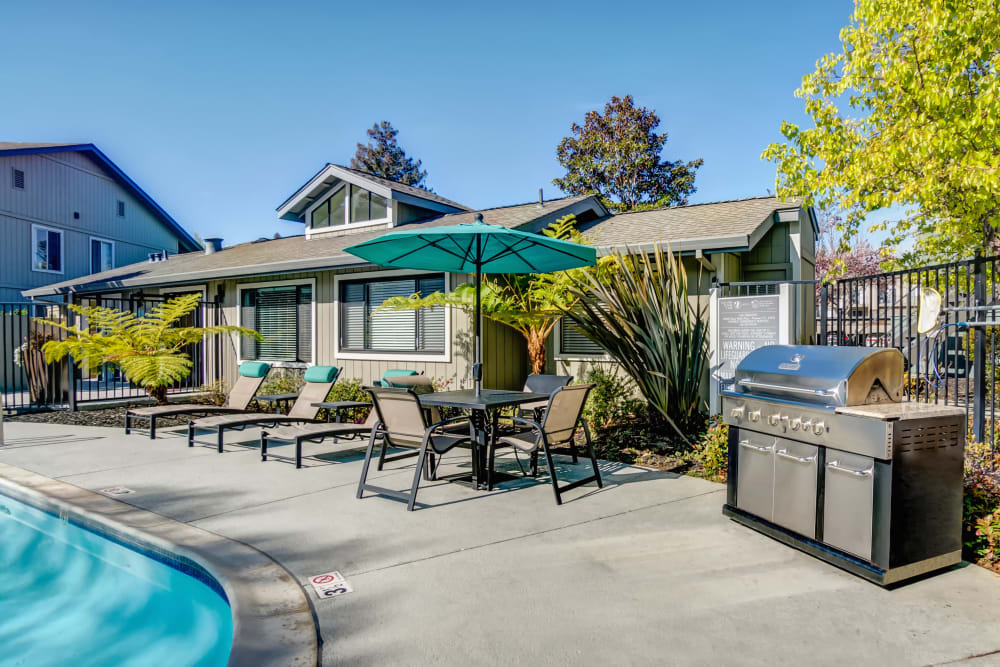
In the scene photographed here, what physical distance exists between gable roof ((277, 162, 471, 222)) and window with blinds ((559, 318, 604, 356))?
481 centimetres

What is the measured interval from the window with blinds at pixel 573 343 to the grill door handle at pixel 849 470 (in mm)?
5907

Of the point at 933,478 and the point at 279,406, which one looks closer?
the point at 933,478

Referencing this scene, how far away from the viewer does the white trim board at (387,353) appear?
9.80 meters

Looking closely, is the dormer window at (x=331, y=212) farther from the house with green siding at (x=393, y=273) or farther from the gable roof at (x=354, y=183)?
the gable roof at (x=354, y=183)

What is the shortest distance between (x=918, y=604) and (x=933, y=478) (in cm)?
69

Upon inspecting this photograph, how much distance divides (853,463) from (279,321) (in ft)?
37.5

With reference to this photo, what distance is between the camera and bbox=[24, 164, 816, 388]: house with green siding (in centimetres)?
955

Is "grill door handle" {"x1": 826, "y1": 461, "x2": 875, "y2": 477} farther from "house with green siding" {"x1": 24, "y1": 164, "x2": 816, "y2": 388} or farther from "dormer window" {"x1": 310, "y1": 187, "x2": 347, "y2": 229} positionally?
"dormer window" {"x1": 310, "y1": 187, "x2": 347, "y2": 229}

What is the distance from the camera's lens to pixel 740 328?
259 inches

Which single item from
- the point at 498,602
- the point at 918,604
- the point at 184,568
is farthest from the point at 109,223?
the point at 918,604

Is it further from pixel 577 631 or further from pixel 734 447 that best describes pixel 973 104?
pixel 577 631

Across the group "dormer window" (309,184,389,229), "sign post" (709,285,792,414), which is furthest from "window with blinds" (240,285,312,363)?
"sign post" (709,285,792,414)

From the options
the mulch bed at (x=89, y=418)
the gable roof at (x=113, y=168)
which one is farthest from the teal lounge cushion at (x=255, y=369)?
the gable roof at (x=113, y=168)

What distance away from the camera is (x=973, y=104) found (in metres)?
7.69
